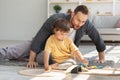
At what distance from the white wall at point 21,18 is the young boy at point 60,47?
603 cm

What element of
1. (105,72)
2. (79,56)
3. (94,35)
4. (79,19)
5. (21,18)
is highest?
(21,18)

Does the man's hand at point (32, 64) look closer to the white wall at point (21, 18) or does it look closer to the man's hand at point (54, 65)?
the man's hand at point (54, 65)

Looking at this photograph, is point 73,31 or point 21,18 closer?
point 73,31

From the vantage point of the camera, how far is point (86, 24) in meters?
3.72

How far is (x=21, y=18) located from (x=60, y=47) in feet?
20.8

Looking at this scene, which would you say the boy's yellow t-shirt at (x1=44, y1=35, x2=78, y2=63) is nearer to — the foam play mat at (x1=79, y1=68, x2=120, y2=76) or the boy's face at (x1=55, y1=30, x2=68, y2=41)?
the boy's face at (x1=55, y1=30, x2=68, y2=41)

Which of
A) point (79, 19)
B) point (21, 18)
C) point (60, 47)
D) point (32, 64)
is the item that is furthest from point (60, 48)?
point (21, 18)

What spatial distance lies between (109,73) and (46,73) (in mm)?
631

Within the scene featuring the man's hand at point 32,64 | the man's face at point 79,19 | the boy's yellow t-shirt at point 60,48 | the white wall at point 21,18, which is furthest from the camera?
the white wall at point 21,18

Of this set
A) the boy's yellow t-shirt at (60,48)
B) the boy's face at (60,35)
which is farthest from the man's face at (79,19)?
the boy's yellow t-shirt at (60,48)

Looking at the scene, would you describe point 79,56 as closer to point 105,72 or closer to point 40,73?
point 105,72

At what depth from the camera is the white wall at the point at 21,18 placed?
31.7 feet

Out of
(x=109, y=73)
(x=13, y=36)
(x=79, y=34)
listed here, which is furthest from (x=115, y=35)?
(x=109, y=73)

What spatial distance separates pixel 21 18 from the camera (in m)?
9.80
